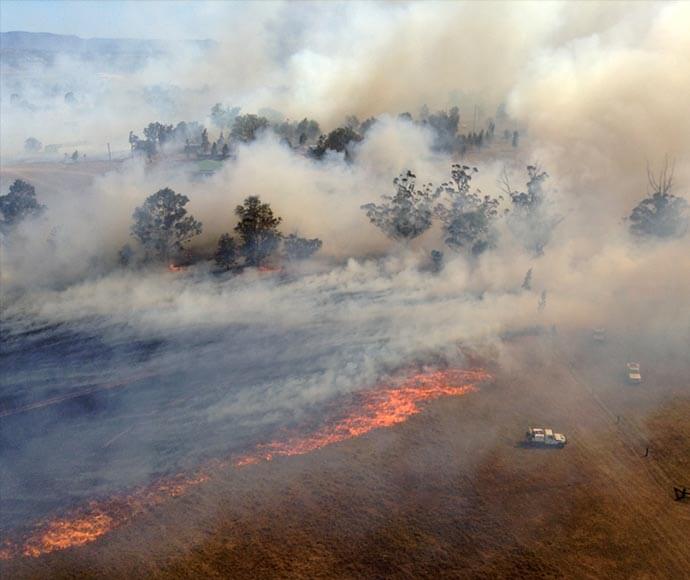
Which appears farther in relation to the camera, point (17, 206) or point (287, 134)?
point (287, 134)

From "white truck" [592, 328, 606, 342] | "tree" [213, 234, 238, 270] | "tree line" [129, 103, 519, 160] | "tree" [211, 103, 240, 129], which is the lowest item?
"white truck" [592, 328, 606, 342]

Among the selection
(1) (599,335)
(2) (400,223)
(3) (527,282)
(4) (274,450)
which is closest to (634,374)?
(1) (599,335)

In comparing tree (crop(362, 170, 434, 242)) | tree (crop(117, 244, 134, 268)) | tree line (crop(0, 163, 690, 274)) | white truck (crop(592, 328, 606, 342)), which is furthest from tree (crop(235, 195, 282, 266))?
white truck (crop(592, 328, 606, 342))

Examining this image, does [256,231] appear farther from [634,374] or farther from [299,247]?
[634,374]

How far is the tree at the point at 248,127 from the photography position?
83375 millimetres

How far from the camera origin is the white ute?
33281mm

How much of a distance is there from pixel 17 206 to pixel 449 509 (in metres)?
43.3

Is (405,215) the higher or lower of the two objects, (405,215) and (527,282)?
the higher

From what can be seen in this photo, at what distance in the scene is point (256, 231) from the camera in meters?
50.3

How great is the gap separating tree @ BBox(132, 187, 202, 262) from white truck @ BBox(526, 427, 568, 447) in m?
31.8

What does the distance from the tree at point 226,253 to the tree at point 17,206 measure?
52.4ft

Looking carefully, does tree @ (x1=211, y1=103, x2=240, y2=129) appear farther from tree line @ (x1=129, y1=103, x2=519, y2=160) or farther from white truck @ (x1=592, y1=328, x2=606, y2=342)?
white truck @ (x1=592, y1=328, x2=606, y2=342)

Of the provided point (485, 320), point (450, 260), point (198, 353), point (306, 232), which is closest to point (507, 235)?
point (450, 260)

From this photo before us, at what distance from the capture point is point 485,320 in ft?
133
